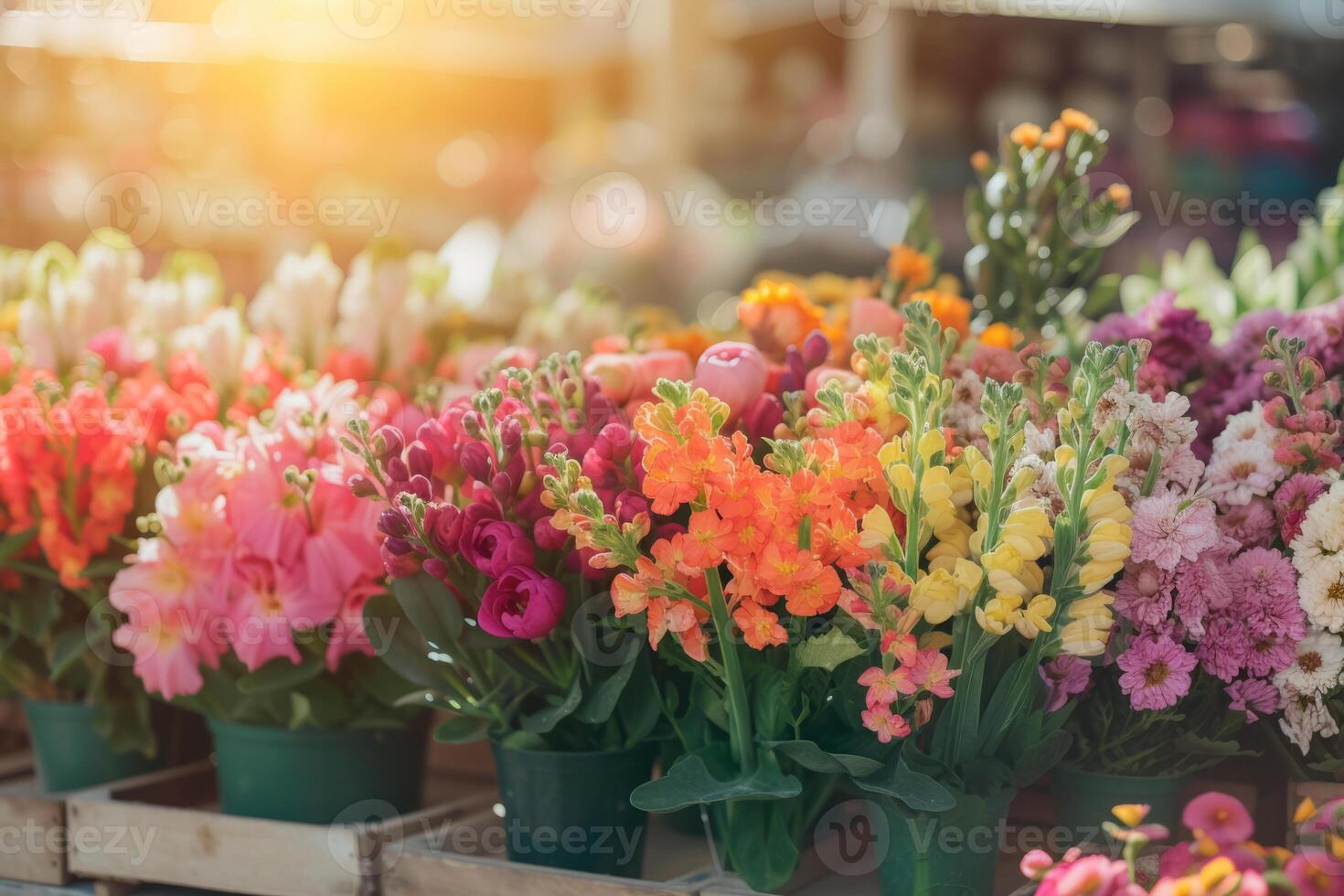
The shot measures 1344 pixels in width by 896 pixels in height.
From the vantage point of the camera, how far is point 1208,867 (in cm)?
63

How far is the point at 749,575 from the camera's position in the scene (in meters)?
0.76

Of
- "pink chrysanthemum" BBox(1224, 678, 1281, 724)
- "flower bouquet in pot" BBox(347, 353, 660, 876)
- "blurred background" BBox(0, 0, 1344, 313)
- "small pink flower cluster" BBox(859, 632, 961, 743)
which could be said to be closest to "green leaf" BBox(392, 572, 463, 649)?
"flower bouquet in pot" BBox(347, 353, 660, 876)

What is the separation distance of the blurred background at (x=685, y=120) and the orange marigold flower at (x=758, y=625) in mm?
2086

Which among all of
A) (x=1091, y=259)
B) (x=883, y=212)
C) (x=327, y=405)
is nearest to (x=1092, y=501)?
(x=1091, y=259)

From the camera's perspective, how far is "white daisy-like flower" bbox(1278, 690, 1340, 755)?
0.81 metres

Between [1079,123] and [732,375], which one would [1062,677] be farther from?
[1079,123]

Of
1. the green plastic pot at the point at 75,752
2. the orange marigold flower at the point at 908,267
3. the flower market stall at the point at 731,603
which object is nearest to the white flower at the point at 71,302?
the flower market stall at the point at 731,603

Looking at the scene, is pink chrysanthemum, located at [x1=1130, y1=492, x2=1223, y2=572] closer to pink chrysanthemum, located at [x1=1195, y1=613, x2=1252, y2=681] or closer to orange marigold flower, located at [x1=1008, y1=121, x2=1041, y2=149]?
pink chrysanthemum, located at [x1=1195, y1=613, x2=1252, y2=681]

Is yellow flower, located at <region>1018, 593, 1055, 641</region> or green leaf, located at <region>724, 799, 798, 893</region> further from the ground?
yellow flower, located at <region>1018, 593, 1055, 641</region>

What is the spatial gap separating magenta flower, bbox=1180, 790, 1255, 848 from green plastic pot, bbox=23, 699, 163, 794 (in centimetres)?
86

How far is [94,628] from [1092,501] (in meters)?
0.79

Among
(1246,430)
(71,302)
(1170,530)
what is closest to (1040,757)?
(1170,530)

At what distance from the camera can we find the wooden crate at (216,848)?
962 mm

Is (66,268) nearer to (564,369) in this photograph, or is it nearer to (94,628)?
(94,628)
